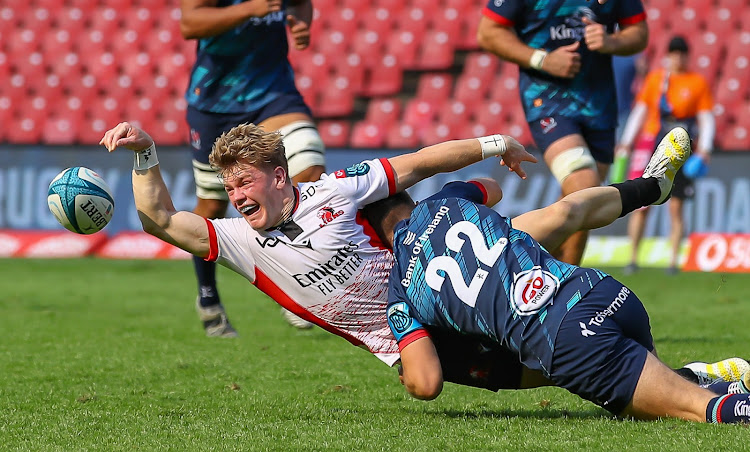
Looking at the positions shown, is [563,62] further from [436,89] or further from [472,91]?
[436,89]

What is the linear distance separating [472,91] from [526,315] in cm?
1131

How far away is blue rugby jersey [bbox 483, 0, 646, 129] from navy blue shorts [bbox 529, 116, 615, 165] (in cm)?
4

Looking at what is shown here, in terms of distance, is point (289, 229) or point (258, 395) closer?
point (289, 229)

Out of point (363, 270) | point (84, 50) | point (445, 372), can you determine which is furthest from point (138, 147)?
point (84, 50)

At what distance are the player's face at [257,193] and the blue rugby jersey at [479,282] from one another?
54 cm

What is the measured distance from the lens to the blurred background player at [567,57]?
21.4 ft

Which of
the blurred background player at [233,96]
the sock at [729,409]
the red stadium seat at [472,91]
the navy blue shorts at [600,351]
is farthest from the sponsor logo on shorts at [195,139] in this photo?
the red stadium seat at [472,91]

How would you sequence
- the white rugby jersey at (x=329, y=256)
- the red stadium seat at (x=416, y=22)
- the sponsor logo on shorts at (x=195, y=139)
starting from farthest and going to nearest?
the red stadium seat at (x=416, y=22), the sponsor logo on shorts at (x=195, y=139), the white rugby jersey at (x=329, y=256)

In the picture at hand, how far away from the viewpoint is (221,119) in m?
6.98

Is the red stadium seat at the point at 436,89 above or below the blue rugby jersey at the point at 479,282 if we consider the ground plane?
below

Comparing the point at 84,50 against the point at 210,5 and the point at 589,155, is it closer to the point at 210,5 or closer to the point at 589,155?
the point at 210,5

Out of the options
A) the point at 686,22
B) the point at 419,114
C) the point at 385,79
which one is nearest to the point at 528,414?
the point at 419,114

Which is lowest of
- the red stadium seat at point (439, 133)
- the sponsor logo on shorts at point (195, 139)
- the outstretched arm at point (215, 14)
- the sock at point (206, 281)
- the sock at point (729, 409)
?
the red stadium seat at point (439, 133)

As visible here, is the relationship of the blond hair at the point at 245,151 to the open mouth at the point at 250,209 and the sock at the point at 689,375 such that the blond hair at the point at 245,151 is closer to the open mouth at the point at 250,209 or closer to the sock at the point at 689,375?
the open mouth at the point at 250,209
